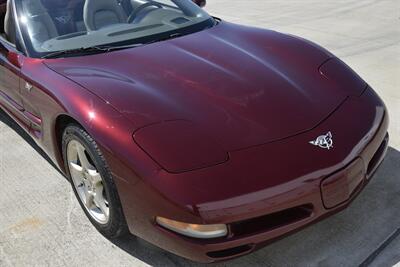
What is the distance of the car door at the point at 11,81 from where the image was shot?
338cm

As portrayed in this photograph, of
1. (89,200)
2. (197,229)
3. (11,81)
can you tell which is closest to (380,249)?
(197,229)

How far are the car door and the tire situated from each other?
71cm

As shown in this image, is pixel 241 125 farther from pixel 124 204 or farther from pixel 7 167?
pixel 7 167

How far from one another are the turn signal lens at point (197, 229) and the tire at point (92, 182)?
14.8 inches

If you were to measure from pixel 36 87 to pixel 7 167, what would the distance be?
93cm

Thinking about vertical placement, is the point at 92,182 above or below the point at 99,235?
above

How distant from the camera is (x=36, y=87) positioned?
304 centimetres

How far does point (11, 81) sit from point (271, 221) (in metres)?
2.27

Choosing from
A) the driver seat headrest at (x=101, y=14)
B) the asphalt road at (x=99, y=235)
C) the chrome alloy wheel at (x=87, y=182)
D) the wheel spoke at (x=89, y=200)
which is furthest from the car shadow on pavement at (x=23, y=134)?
the driver seat headrest at (x=101, y=14)

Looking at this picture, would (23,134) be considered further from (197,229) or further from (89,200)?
(197,229)

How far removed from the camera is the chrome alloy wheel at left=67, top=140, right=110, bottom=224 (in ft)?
8.75

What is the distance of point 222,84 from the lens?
9.12 ft

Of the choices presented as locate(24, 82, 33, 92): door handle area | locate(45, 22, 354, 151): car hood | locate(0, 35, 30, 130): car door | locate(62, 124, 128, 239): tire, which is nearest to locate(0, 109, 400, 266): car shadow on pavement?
locate(62, 124, 128, 239): tire

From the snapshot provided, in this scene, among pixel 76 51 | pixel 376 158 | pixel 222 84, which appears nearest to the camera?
pixel 376 158
